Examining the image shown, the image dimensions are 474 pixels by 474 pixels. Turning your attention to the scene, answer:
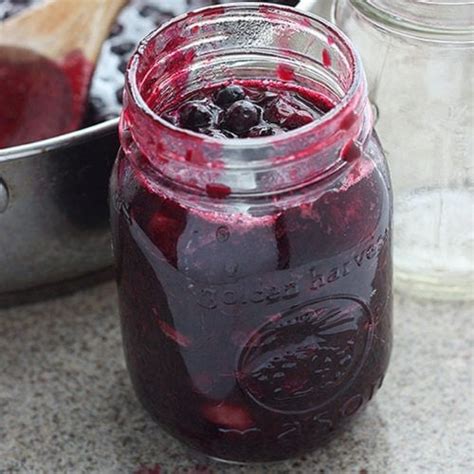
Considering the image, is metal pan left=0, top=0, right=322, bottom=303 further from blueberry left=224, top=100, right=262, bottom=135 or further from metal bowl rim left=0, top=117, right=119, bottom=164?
blueberry left=224, top=100, right=262, bottom=135

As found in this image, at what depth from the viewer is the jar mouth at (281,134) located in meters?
0.73

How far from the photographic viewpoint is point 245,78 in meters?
0.86

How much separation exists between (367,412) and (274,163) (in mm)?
304

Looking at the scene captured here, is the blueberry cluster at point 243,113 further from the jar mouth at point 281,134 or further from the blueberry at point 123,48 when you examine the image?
the blueberry at point 123,48

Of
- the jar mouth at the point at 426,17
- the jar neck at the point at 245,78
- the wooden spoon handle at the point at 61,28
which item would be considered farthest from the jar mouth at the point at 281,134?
the wooden spoon handle at the point at 61,28

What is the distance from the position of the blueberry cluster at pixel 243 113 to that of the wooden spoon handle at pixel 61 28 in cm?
25

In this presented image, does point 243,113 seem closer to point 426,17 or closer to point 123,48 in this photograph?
point 426,17

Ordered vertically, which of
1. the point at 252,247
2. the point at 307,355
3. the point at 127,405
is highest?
the point at 252,247

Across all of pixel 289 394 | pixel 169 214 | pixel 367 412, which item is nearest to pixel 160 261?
pixel 169 214

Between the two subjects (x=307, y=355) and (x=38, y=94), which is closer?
(x=307, y=355)

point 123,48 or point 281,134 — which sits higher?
point 281,134

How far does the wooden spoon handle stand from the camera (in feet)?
3.41

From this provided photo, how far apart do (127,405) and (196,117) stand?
0.29m

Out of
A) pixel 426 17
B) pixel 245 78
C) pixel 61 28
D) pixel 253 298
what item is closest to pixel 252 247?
pixel 253 298
